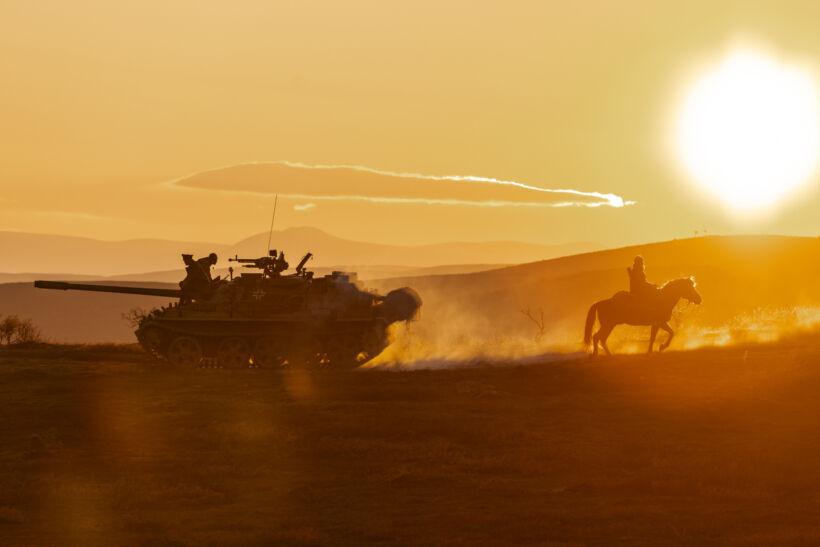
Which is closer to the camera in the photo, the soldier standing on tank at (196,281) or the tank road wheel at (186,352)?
the tank road wheel at (186,352)

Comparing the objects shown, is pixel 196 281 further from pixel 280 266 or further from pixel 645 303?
pixel 645 303

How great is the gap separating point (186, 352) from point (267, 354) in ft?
8.28

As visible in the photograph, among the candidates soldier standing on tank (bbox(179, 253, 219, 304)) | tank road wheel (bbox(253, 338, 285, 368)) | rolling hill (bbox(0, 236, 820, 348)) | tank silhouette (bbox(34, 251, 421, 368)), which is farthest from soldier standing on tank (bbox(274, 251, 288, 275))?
rolling hill (bbox(0, 236, 820, 348))

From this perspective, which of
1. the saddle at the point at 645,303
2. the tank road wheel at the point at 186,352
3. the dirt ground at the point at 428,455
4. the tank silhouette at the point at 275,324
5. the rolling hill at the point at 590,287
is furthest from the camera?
the rolling hill at the point at 590,287

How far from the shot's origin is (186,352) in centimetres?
3562

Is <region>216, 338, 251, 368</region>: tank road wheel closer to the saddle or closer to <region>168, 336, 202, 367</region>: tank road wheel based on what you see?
<region>168, 336, 202, 367</region>: tank road wheel

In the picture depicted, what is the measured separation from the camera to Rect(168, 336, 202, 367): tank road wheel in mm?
35569

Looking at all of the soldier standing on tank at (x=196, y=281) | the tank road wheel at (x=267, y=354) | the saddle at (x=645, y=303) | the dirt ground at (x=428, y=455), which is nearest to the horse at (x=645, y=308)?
the saddle at (x=645, y=303)

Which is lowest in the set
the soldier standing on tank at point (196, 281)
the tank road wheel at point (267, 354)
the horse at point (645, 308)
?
the tank road wheel at point (267, 354)

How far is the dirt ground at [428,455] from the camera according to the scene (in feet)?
47.4

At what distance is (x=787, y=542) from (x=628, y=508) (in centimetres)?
241

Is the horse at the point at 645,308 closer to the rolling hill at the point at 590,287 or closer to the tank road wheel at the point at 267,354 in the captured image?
the tank road wheel at the point at 267,354

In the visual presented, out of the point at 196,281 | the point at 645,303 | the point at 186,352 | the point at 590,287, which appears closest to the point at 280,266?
the point at 196,281

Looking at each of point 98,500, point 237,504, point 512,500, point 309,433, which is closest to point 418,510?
point 512,500
